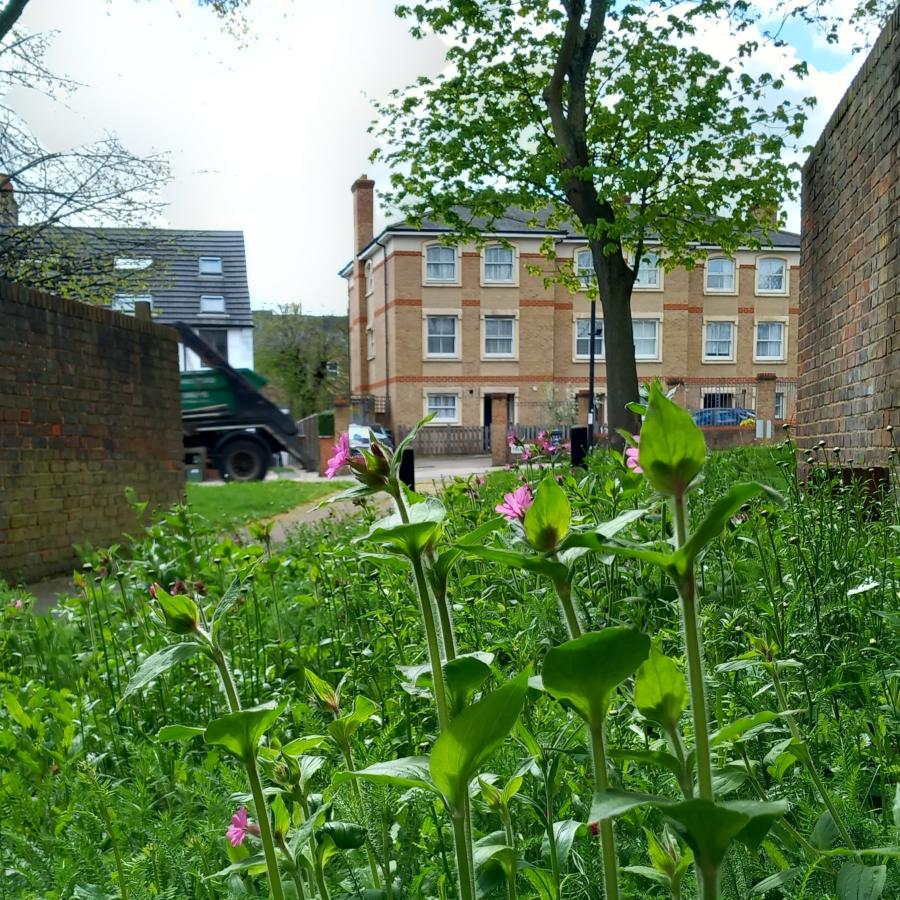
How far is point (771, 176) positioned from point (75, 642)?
15.6 meters

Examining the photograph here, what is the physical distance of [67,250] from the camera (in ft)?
44.9

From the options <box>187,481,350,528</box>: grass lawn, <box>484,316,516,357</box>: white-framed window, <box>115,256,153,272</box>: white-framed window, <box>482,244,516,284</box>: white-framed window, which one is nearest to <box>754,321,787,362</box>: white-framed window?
<box>484,316,516,357</box>: white-framed window

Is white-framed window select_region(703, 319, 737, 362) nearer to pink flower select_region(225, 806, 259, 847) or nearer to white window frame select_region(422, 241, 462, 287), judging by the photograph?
white window frame select_region(422, 241, 462, 287)

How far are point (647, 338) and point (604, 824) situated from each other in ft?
126

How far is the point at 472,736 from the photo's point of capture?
0.62m

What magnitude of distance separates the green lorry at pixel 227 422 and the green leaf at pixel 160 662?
1964 cm

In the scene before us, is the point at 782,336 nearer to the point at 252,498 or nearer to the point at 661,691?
the point at 252,498

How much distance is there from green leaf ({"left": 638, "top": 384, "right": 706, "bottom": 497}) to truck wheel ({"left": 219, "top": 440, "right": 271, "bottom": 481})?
66.4ft

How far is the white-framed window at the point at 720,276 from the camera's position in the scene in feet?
125

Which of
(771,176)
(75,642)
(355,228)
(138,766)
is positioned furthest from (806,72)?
(355,228)

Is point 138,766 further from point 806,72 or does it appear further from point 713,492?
point 806,72

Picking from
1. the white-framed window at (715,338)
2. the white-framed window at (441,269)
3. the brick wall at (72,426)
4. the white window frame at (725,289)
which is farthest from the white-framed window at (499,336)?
the brick wall at (72,426)

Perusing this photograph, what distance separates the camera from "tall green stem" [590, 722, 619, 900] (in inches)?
25.0

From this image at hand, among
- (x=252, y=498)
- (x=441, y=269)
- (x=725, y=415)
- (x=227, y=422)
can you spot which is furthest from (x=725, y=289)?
(x=252, y=498)
